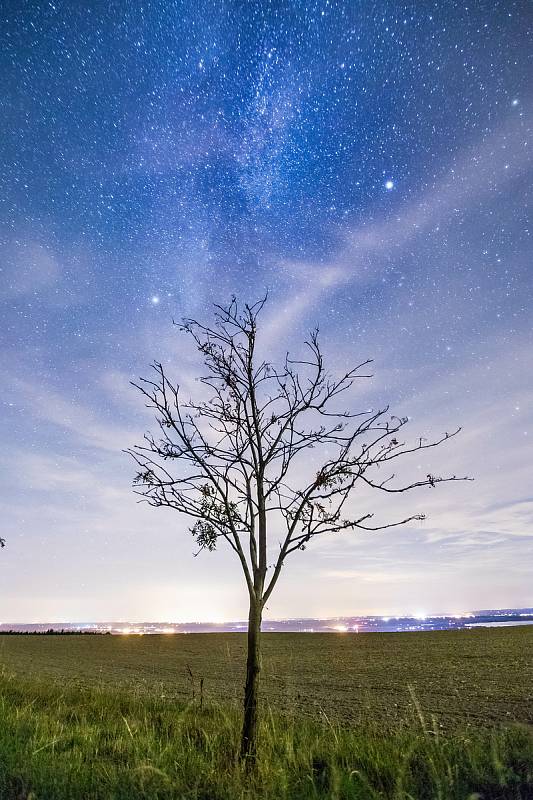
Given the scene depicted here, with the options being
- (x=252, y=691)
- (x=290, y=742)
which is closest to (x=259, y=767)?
(x=290, y=742)

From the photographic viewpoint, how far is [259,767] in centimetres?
522

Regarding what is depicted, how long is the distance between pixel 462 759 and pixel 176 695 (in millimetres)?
9923

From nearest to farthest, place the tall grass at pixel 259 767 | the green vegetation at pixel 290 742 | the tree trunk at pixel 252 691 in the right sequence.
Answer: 1. the tall grass at pixel 259 767
2. the green vegetation at pixel 290 742
3. the tree trunk at pixel 252 691

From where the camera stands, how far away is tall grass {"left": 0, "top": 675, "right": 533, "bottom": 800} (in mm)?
4633

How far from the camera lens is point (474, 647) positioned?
25453mm

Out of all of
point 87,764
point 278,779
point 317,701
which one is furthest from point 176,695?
point 278,779

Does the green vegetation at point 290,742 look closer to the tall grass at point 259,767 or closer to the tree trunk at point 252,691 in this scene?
the tall grass at point 259,767

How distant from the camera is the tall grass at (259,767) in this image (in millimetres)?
4633

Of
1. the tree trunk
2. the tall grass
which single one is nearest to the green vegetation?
the tall grass

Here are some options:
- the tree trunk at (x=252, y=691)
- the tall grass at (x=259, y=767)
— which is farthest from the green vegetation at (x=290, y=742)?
the tree trunk at (x=252, y=691)

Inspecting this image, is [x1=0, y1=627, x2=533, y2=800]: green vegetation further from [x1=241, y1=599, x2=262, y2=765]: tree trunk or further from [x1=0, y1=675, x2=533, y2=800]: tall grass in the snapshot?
[x1=241, y1=599, x2=262, y2=765]: tree trunk

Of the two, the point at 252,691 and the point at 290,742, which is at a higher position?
the point at 252,691

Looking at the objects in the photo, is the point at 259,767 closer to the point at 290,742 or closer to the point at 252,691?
the point at 290,742

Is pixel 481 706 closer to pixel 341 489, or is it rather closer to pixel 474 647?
pixel 341 489
